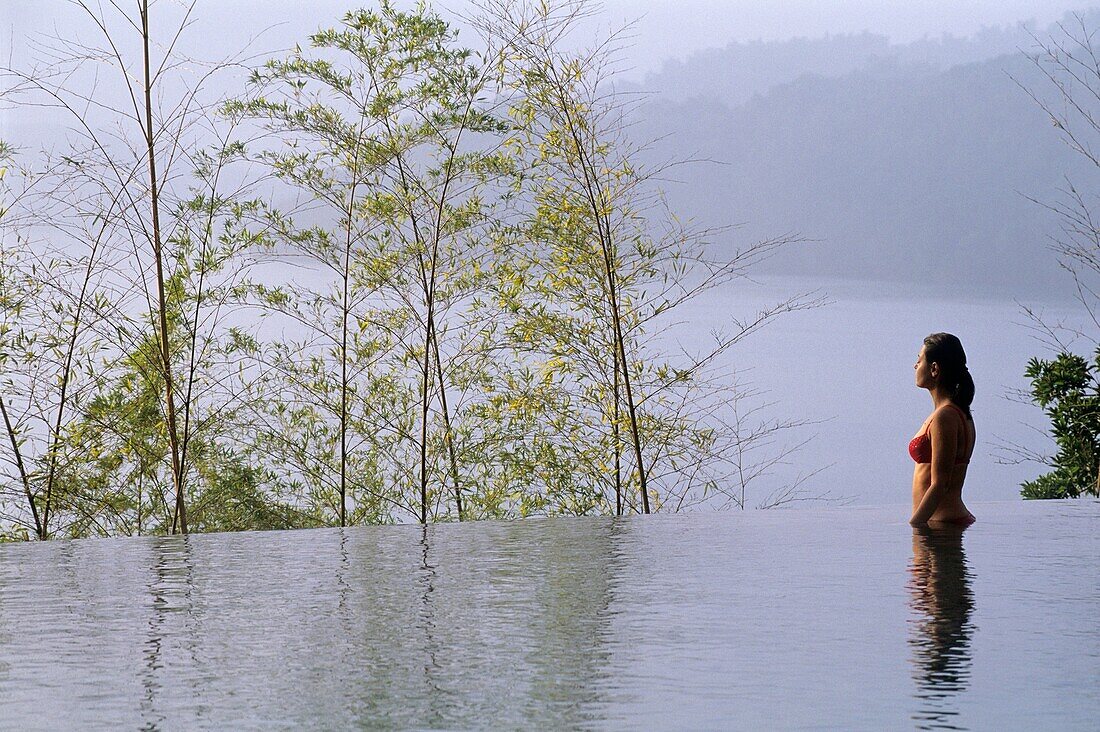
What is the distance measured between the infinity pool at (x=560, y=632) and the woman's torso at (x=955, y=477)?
120 millimetres

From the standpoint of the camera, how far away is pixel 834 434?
26.7ft

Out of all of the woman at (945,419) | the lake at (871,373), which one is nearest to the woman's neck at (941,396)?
the woman at (945,419)

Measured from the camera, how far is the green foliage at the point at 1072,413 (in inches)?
254

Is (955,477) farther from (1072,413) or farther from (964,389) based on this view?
(1072,413)

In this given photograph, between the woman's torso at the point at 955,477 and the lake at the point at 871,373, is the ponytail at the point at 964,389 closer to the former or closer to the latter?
the woman's torso at the point at 955,477

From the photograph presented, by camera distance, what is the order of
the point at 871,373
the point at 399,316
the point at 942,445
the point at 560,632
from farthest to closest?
the point at 871,373 → the point at 399,316 → the point at 942,445 → the point at 560,632

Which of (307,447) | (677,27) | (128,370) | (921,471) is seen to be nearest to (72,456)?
(128,370)

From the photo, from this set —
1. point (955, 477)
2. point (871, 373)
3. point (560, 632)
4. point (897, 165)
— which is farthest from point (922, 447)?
point (897, 165)

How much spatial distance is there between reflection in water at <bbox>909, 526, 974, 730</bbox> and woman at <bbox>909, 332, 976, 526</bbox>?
0.22m

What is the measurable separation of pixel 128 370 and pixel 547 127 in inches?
102

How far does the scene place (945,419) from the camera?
3486 mm

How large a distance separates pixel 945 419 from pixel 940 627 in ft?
4.87

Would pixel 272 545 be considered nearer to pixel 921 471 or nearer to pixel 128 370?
pixel 921 471

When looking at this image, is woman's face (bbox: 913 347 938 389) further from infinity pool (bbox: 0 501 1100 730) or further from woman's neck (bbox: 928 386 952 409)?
infinity pool (bbox: 0 501 1100 730)
